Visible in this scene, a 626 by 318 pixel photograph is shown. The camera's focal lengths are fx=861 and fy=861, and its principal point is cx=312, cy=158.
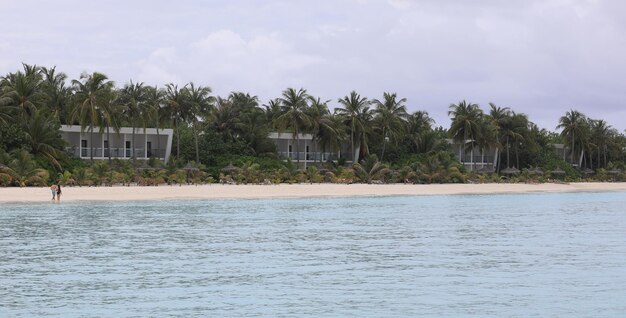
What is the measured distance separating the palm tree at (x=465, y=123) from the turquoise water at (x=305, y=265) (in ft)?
141

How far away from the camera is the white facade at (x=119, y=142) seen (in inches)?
2534

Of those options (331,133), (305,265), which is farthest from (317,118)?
(305,265)

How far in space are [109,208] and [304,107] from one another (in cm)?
3433

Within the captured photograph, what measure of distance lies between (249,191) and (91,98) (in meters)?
13.8

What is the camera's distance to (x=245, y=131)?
71562mm

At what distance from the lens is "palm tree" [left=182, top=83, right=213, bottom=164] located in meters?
68.0

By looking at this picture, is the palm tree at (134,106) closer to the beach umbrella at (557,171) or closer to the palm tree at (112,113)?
the palm tree at (112,113)

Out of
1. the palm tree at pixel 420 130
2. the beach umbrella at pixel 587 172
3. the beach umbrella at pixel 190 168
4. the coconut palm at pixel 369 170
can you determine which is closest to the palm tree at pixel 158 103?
the beach umbrella at pixel 190 168

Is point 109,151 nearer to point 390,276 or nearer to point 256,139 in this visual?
point 256,139

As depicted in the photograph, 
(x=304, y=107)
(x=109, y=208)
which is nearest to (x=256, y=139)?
(x=304, y=107)

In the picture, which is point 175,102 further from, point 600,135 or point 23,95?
point 600,135

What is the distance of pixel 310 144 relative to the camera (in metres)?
79.2

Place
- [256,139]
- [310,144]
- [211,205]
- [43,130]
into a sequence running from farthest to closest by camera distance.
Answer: [310,144] → [256,139] → [43,130] → [211,205]

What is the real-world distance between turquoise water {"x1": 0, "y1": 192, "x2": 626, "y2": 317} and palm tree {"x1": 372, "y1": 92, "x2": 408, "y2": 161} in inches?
1542
